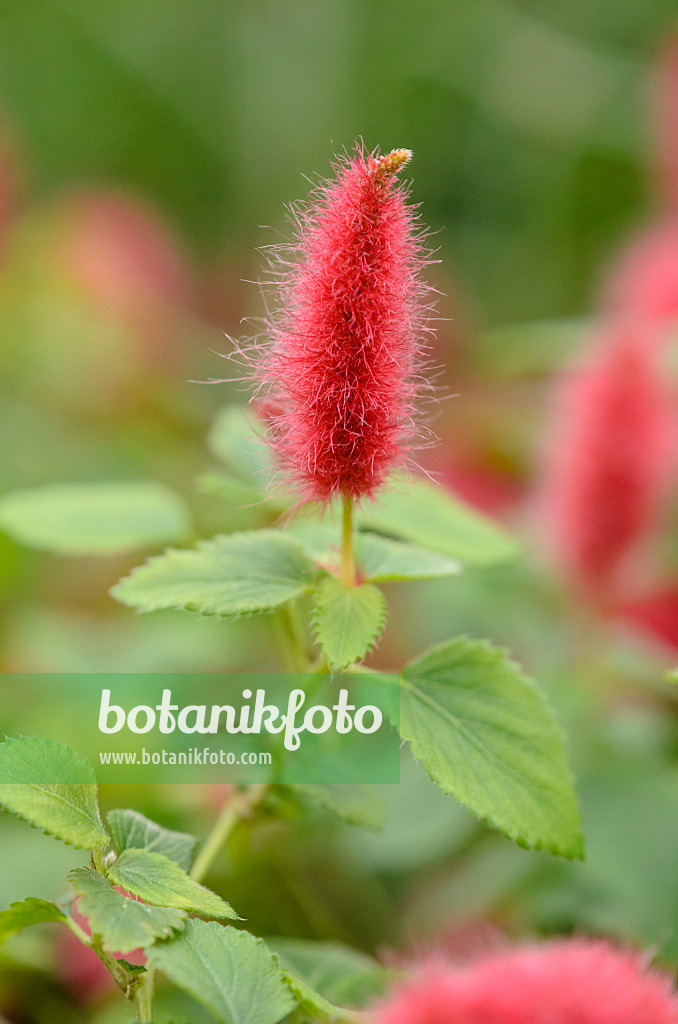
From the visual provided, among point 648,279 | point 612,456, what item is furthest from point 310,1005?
point 648,279

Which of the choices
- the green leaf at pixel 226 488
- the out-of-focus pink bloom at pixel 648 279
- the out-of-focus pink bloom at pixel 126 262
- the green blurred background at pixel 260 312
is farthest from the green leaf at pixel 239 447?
the out-of-focus pink bloom at pixel 126 262

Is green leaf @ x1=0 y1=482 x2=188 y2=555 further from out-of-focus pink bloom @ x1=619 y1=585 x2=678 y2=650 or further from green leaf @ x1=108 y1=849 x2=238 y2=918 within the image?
out-of-focus pink bloom @ x1=619 y1=585 x2=678 y2=650

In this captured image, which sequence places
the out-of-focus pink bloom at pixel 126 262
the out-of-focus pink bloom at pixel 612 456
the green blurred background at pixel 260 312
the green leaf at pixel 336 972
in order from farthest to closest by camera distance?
the out-of-focus pink bloom at pixel 126 262 < the out-of-focus pink bloom at pixel 612 456 < the green blurred background at pixel 260 312 < the green leaf at pixel 336 972

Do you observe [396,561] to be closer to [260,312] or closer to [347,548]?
[347,548]

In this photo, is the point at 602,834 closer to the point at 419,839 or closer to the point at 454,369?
the point at 419,839

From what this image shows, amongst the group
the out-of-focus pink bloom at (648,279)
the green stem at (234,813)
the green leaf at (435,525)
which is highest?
the out-of-focus pink bloom at (648,279)

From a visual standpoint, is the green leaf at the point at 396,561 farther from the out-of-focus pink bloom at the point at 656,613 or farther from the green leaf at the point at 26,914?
the out-of-focus pink bloom at the point at 656,613

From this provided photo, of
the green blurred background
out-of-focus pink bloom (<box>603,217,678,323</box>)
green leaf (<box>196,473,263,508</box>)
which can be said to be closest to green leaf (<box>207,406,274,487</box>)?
green leaf (<box>196,473,263,508</box>)

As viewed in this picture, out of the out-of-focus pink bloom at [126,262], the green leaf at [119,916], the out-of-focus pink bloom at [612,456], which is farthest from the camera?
the out-of-focus pink bloom at [126,262]
